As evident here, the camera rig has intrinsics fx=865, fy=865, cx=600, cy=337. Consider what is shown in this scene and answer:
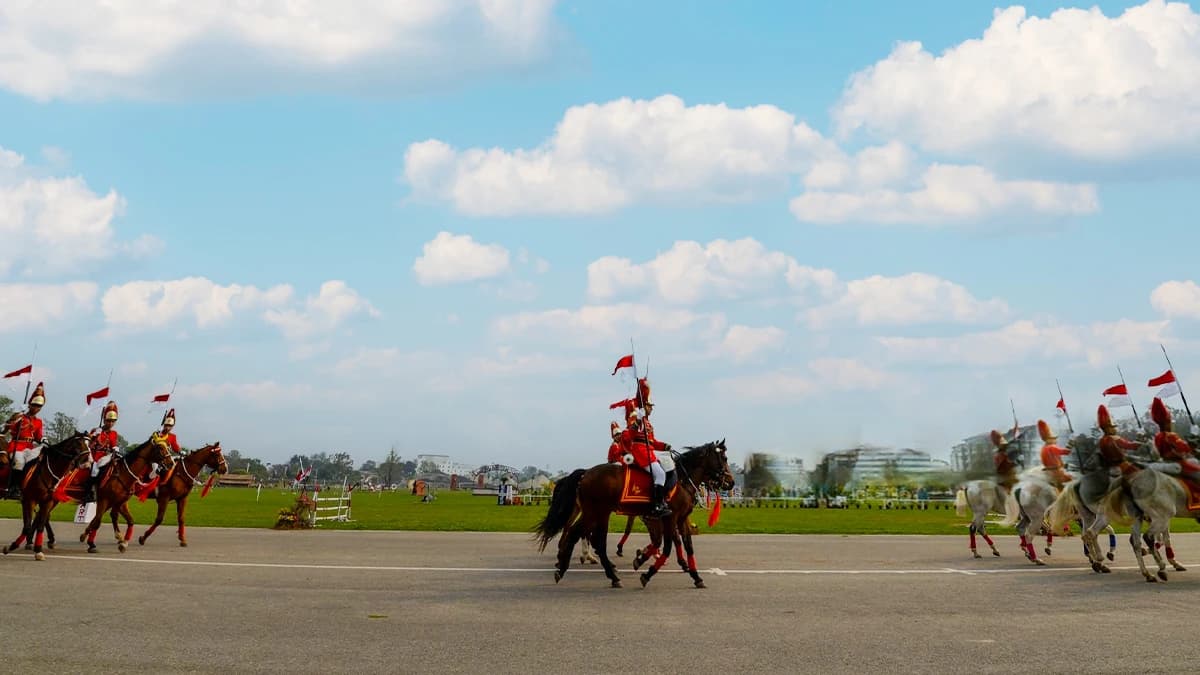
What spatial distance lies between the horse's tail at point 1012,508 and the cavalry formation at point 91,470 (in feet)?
60.5

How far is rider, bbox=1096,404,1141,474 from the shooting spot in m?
16.0

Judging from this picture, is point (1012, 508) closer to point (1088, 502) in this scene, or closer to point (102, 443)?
point (1088, 502)

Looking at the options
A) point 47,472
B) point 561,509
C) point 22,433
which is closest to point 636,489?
point 561,509

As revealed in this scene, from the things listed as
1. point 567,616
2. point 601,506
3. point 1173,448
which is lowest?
point 567,616

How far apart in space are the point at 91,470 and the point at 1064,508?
20.6 meters

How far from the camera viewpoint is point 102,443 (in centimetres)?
1945

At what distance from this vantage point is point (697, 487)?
1550 centimetres

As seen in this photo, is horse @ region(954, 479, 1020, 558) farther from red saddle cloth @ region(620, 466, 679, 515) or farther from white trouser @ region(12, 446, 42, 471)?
white trouser @ region(12, 446, 42, 471)

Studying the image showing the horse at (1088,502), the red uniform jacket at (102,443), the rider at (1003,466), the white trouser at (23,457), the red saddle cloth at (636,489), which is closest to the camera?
the red saddle cloth at (636,489)

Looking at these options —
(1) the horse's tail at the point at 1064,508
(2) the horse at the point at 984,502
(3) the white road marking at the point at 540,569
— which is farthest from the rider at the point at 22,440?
(1) the horse's tail at the point at 1064,508

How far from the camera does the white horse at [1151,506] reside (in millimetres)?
15180

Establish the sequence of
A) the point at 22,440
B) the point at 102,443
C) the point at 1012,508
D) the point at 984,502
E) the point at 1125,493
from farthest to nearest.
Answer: the point at 984,502 → the point at 1012,508 → the point at 102,443 → the point at 22,440 → the point at 1125,493

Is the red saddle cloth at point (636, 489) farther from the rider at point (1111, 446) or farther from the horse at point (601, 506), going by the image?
the rider at point (1111, 446)

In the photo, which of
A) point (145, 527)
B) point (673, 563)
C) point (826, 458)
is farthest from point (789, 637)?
point (826, 458)
